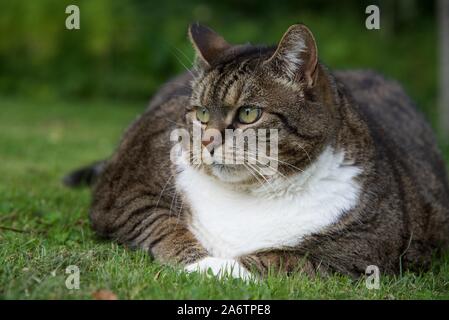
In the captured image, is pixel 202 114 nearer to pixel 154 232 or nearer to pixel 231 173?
pixel 231 173

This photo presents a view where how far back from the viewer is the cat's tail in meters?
5.80

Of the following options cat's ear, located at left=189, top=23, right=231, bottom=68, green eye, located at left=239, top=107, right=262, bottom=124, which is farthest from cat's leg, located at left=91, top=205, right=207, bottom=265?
cat's ear, located at left=189, top=23, right=231, bottom=68

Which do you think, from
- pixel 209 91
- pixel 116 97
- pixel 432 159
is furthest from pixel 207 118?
pixel 116 97

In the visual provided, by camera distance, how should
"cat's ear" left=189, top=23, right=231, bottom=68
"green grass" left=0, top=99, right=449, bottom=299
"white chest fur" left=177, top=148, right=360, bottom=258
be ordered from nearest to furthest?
"green grass" left=0, top=99, right=449, bottom=299 < "white chest fur" left=177, top=148, right=360, bottom=258 < "cat's ear" left=189, top=23, right=231, bottom=68

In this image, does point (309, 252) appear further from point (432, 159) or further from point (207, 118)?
point (432, 159)

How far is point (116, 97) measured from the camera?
11.8 metres

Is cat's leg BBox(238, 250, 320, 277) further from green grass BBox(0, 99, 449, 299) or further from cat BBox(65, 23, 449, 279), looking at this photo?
green grass BBox(0, 99, 449, 299)

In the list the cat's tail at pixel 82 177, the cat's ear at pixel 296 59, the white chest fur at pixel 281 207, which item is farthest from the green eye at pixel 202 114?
the cat's tail at pixel 82 177

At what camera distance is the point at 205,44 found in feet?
13.4

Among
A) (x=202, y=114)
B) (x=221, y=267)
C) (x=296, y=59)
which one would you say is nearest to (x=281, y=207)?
(x=221, y=267)

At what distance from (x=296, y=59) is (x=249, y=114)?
36 cm

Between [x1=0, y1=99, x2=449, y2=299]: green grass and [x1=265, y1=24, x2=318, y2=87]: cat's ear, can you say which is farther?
[x1=265, y1=24, x2=318, y2=87]: cat's ear
